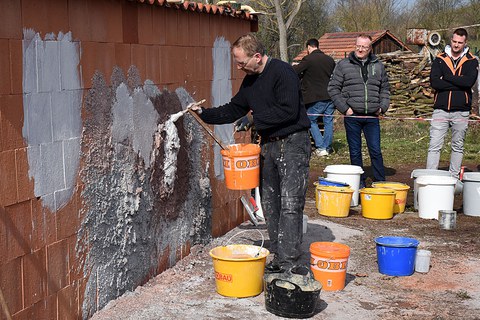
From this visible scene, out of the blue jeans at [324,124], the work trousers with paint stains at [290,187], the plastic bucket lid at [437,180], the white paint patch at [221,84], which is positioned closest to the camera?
the work trousers with paint stains at [290,187]

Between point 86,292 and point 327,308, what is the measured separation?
1704 mm

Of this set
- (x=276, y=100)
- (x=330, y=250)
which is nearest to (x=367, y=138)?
(x=330, y=250)

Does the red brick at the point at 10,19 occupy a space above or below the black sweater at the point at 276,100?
above

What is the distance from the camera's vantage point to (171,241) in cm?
621

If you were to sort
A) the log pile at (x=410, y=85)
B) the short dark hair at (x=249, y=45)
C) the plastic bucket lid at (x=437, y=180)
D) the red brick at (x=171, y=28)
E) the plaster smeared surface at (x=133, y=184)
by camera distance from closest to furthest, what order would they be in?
the plaster smeared surface at (x=133, y=184) → the short dark hair at (x=249, y=45) → the red brick at (x=171, y=28) → the plastic bucket lid at (x=437, y=180) → the log pile at (x=410, y=85)

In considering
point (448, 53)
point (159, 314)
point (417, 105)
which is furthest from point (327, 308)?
point (417, 105)

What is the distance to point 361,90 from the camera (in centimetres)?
917

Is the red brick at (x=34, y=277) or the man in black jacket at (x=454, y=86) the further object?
the man in black jacket at (x=454, y=86)

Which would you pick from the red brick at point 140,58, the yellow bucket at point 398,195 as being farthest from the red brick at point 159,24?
the yellow bucket at point 398,195

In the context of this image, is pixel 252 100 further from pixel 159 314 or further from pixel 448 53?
pixel 448 53

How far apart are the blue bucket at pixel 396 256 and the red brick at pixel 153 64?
226 centimetres

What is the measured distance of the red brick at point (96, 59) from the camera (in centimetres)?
484

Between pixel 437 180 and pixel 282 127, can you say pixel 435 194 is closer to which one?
pixel 437 180

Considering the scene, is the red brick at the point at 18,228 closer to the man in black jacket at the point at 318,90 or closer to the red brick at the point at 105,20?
the red brick at the point at 105,20
